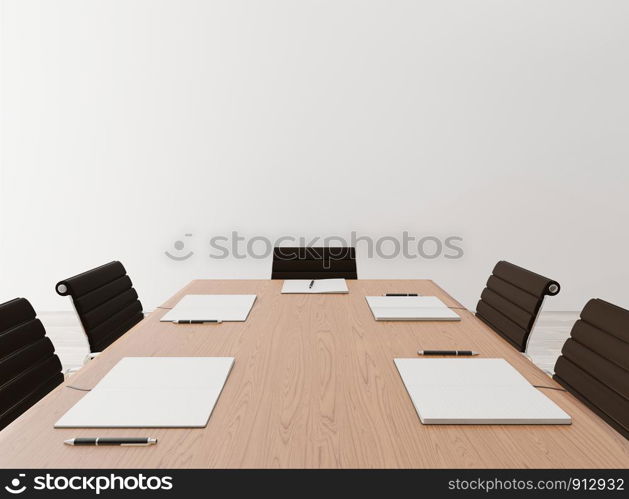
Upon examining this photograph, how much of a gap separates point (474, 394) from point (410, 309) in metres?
0.75

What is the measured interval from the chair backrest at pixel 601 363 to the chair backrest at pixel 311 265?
4.48 ft

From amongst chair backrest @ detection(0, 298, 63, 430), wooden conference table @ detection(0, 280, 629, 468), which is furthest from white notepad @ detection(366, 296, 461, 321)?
chair backrest @ detection(0, 298, 63, 430)

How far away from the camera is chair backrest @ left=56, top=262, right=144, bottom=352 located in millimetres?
1813

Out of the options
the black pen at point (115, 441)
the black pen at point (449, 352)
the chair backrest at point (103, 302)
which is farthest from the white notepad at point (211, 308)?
the black pen at point (115, 441)

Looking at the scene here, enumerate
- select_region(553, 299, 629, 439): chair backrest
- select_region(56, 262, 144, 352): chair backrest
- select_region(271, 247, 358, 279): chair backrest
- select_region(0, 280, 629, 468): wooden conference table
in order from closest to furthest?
1. select_region(0, 280, 629, 468): wooden conference table
2. select_region(553, 299, 629, 439): chair backrest
3. select_region(56, 262, 144, 352): chair backrest
4. select_region(271, 247, 358, 279): chair backrest

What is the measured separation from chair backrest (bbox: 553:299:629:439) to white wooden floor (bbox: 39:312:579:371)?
1684mm

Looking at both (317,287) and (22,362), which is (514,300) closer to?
(317,287)

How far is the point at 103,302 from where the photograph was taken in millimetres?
1992

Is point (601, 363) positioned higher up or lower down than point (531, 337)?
higher up

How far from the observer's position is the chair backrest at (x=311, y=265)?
2.73 meters

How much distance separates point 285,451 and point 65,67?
157 inches

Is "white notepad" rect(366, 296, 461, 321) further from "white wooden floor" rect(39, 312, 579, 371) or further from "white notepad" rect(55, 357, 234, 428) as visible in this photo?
"white wooden floor" rect(39, 312, 579, 371)

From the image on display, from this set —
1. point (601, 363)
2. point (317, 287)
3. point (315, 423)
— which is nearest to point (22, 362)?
point (315, 423)
